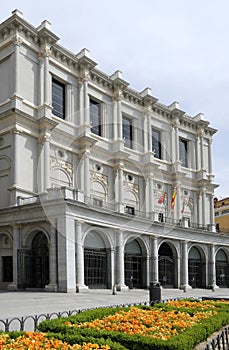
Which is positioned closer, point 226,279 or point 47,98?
point 47,98

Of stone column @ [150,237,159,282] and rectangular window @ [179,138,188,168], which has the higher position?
rectangular window @ [179,138,188,168]

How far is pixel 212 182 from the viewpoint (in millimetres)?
60125

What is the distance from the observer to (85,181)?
4088 cm

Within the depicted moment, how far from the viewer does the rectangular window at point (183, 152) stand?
189 feet

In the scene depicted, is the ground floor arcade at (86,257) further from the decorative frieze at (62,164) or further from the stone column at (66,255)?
the decorative frieze at (62,164)

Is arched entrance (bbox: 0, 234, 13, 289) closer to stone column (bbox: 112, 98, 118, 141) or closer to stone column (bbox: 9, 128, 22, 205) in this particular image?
stone column (bbox: 9, 128, 22, 205)

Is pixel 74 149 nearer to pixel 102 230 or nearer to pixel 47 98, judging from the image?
pixel 47 98

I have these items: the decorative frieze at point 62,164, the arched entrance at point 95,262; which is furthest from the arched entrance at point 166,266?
the decorative frieze at point 62,164

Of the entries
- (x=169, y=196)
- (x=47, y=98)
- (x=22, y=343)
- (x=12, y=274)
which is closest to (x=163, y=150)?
(x=169, y=196)

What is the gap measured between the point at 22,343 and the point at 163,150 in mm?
46119

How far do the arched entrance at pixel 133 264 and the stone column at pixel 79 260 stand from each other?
7.45m

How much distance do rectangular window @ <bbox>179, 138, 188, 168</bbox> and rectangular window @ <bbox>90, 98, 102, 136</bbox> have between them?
50.7 feet

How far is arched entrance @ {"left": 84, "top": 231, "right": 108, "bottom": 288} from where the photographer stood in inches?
1293

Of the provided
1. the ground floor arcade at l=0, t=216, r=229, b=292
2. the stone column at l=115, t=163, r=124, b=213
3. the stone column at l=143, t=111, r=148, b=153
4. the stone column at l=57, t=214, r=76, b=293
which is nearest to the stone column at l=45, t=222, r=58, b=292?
the ground floor arcade at l=0, t=216, r=229, b=292
